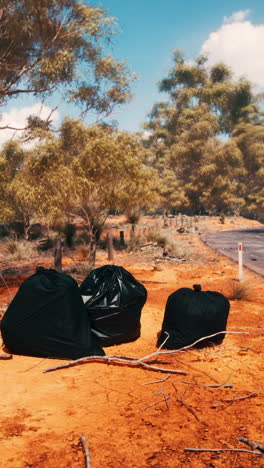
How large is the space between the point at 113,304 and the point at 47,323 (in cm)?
98

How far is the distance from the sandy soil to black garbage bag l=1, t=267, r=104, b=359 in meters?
0.18

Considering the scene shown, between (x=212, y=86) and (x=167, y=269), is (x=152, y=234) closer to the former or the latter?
(x=167, y=269)

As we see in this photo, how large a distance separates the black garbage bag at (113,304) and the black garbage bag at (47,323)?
0.45 metres

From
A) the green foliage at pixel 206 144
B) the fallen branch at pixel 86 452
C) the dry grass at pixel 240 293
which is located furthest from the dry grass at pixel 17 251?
the green foliage at pixel 206 144

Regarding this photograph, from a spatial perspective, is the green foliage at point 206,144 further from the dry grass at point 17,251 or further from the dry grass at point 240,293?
the dry grass at point 240,293

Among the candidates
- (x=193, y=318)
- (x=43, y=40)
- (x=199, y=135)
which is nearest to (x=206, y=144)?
(x=199, y=135)

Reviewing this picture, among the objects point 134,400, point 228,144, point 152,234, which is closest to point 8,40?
point 152,234

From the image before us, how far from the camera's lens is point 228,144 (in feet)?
138

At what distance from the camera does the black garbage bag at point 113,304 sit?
4.98 meters

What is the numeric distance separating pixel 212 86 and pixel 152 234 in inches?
1660

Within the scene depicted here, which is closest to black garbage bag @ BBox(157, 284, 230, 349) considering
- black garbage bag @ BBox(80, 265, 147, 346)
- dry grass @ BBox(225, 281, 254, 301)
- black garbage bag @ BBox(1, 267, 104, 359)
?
black garbage bag @ BBox(80, 265, 147, 346)

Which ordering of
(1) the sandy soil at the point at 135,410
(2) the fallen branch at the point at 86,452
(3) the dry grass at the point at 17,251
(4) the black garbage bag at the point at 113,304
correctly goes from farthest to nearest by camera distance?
(3) the dry grass at the point at 17,251 < (4) the black garbage bag at the point at 113,304 < (1) the sandy soil at the point at 135,410 < (2) the fallen branch at the point at 86,452

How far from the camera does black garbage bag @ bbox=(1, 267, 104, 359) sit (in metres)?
4.38

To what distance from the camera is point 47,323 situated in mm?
4371
